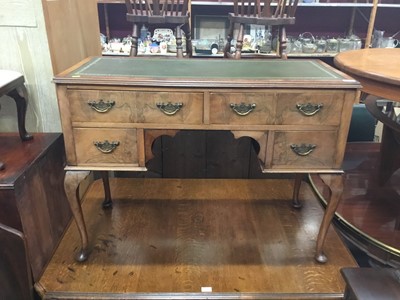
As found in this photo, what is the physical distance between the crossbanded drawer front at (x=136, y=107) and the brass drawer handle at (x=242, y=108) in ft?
0.35

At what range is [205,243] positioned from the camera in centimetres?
154

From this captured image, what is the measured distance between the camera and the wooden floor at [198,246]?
→ 51.4 inches

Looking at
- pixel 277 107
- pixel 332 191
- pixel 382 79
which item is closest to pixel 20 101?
pixel 277 107

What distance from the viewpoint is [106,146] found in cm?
122

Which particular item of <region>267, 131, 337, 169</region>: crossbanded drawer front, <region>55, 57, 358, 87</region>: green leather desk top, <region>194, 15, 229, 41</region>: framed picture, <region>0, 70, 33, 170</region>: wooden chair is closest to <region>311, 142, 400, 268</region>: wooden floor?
<region>267, 131, 337, 169</region>: crossbanded drawer front

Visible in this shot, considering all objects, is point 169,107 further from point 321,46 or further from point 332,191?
point 321,46

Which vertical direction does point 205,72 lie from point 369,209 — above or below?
above

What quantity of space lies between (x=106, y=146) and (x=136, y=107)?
0.17 m

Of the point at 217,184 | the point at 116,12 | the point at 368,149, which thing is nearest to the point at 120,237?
the point at 217,184

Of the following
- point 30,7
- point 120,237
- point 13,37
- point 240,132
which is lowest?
Answer: point 120,237

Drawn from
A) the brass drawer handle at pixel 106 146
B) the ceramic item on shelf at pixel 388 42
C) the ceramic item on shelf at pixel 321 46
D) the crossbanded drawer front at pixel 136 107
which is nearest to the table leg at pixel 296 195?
the crossbanded drawer front at pixel 136 107

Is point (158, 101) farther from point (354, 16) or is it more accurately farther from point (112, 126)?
point (354, 16)

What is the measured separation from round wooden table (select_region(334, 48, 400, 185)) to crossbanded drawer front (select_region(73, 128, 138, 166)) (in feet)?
2.82

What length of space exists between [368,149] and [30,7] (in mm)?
1958
